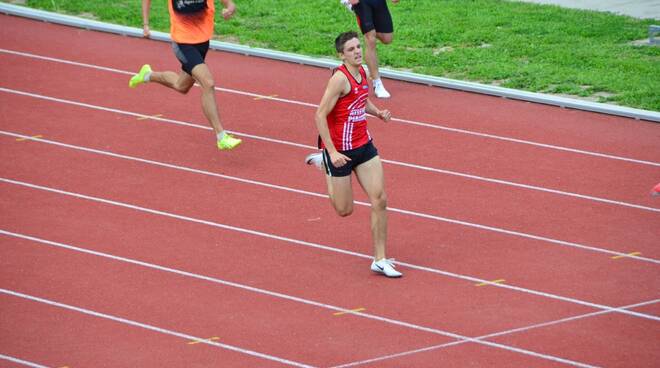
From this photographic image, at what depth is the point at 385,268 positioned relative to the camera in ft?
33.0

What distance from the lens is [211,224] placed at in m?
11.3

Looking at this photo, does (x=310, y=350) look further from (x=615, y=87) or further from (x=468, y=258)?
(x=615, y=87)

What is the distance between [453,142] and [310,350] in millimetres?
4950

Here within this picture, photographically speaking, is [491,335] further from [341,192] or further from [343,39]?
[343,39]

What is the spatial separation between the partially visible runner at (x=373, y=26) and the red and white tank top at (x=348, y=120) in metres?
4.61

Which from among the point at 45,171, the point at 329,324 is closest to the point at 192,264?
the point at 329,324

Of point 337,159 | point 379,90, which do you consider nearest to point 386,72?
point 379,90

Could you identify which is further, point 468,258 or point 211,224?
point 211,224

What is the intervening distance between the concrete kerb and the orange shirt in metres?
3.37

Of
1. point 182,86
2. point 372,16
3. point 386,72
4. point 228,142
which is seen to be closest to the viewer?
point 228,142

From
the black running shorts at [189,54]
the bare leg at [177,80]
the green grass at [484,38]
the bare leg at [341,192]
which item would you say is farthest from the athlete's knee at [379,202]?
the green grass at [484,38]

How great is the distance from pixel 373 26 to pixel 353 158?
496 cm

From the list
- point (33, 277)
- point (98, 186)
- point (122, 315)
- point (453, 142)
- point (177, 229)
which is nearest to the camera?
point (122, 315)

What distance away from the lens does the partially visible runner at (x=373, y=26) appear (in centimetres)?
1462
